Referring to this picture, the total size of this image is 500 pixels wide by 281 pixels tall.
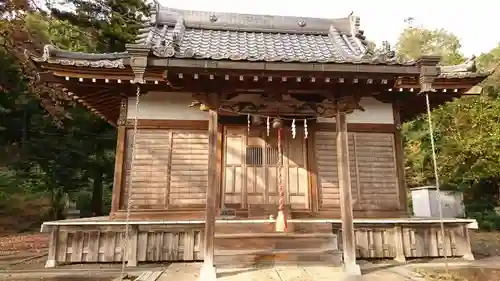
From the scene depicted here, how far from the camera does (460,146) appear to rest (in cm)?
1681

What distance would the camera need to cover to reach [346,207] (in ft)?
22.2

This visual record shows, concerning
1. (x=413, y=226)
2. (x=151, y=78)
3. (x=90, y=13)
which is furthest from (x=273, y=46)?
(x=90, y=13)

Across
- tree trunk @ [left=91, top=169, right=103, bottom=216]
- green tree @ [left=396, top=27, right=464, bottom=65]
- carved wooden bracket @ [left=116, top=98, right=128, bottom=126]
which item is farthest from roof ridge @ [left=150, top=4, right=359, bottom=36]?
green tree @ [left=396, top=27, right=464, bottom=65]

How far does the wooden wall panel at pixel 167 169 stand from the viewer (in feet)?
28.3

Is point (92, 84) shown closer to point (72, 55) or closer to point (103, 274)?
point (72, 55)

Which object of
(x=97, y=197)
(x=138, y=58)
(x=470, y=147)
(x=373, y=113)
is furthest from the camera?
(x=97, y=197)

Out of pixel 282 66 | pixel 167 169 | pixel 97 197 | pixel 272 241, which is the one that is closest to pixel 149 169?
pixel 167 169

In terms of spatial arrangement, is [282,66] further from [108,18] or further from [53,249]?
[108,18]

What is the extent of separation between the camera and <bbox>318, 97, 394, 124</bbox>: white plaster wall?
9547 mm

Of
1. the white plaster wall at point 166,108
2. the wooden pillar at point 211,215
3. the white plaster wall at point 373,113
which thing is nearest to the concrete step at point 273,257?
the wooden pillar at point 211,215

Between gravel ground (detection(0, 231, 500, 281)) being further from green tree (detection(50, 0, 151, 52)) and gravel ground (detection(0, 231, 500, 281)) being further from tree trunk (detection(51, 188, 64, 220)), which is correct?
green tree (detection(50, 0, 151, 52))

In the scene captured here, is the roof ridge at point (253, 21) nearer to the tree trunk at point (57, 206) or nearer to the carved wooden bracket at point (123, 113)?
the carved wooden bracket at point (123, 113)

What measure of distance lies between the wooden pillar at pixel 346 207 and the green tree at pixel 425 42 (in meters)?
28.5

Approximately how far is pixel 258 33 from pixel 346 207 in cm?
706
